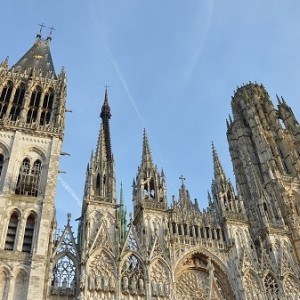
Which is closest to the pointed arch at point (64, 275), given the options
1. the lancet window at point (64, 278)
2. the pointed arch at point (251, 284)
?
the lancet window at point (64, 278)

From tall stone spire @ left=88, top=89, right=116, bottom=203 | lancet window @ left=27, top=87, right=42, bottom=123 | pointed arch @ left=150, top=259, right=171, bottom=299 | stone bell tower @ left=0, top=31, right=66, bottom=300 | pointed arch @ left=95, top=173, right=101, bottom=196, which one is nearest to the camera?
stone bell tower @ left=0, top=31, right=66, bottom=300

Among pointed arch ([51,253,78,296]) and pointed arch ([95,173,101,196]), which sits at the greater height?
pointed arch ([95,173,101,196])

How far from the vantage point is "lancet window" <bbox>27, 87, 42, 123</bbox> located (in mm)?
30203

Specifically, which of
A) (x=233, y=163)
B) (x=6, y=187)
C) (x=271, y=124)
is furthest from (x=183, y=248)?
(x=271, y=124)

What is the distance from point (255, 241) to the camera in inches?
1216

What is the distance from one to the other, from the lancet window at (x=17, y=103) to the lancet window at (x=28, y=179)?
4.06m

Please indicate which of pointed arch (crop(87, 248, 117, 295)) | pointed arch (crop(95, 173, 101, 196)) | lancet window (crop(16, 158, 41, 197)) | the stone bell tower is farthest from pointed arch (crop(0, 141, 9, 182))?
pointed arch (crop(87, 248, 117, 295))

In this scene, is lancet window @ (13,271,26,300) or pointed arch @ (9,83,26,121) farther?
pointed arch @ (9,83,26,121)

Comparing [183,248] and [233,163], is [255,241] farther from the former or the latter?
[233,163]

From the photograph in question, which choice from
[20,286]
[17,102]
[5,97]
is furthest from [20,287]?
[5,97]

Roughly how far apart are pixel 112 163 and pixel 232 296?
452 inches

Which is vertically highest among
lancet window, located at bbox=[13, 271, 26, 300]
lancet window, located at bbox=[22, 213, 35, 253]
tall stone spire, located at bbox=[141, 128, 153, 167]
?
tall stone spire, located at bbox=[141, 128, 153, 167]

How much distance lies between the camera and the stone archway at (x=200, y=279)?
25.4 meters

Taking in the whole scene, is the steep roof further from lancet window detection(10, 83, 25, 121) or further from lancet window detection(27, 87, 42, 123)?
lancet window detection(27, 87, 42, 123)
